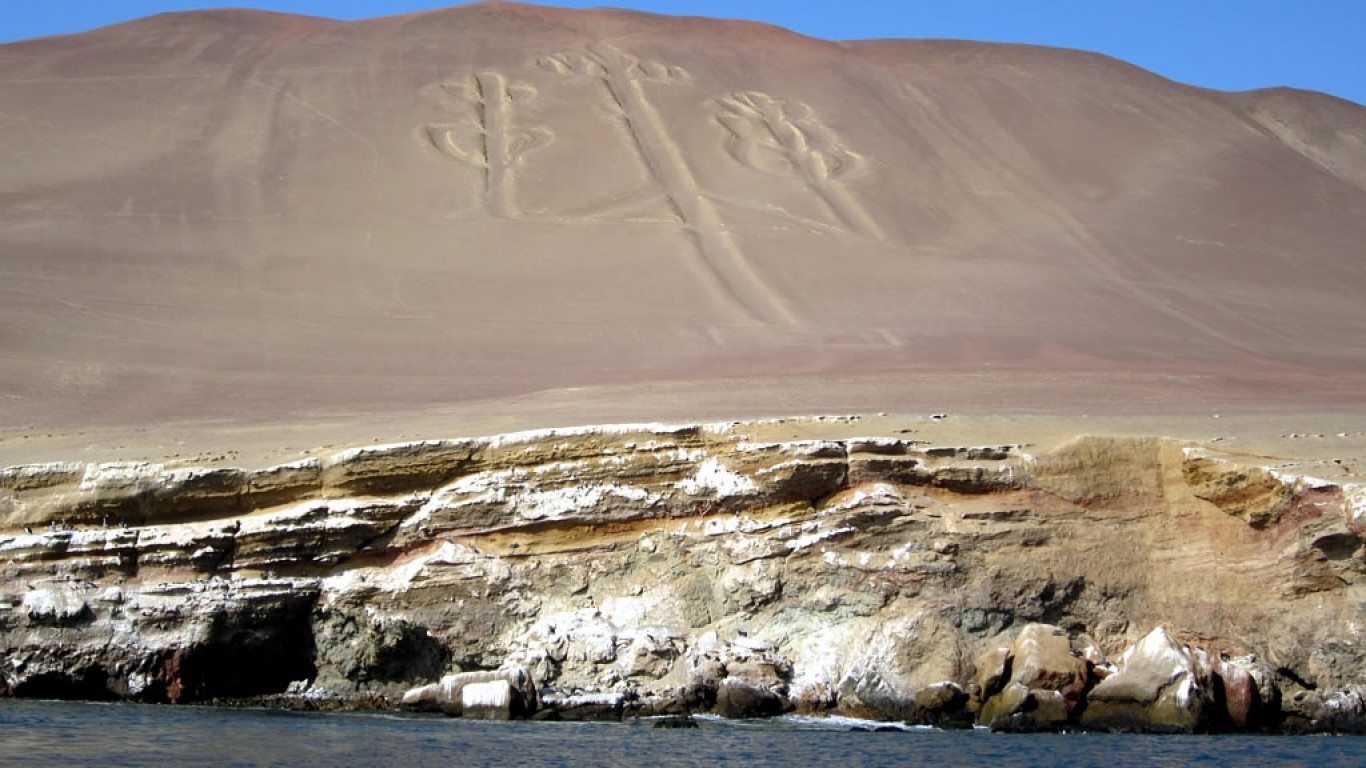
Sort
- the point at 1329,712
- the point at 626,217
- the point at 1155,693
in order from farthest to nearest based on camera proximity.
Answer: the point at 626,217 < the point at 1329,712 < the point at 1155,693

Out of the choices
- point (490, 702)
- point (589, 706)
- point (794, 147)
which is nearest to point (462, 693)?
point (490, 702)

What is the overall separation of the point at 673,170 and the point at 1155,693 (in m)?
30.0

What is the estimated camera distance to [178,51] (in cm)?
5269

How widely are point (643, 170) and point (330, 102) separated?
952 cm

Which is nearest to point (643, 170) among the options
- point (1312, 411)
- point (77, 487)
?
point (1312, 411)

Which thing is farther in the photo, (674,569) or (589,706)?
(674,569)

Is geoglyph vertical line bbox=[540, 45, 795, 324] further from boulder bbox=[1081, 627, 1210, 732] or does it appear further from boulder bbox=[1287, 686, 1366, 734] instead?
boulder bbox=[1287, 686, 1366, 734]

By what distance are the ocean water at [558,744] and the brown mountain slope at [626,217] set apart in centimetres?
1088

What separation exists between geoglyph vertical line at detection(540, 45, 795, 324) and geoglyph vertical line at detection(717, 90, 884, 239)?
1897 millimetres

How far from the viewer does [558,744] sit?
16062 mm

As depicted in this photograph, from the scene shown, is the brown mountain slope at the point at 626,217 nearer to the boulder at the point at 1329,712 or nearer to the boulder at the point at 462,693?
the boulder at the point at 462,693

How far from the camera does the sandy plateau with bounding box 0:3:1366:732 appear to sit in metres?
18.2

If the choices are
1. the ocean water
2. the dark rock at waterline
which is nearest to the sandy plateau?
the dark rock at waterline

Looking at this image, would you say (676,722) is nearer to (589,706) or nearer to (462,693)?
(589,706)
